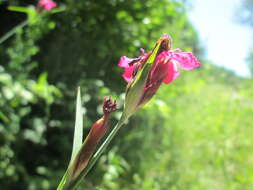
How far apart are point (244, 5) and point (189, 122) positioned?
8.05 m

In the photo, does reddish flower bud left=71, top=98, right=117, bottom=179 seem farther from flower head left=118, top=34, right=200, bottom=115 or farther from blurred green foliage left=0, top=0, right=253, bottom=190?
blurred green foliage left=0, top=0, right=253, bottom=190

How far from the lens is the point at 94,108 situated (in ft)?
5.05

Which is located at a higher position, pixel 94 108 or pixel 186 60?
pixel 186 60

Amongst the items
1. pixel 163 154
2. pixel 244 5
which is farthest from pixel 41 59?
pixel 244 5

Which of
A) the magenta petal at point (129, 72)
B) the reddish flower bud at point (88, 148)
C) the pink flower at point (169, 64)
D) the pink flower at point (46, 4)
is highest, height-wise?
the pink flower at point (169, 64)

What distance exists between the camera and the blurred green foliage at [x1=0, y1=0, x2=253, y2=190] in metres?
1.30

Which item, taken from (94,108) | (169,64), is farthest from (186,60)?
(94,108)

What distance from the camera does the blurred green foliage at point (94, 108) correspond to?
1304mm

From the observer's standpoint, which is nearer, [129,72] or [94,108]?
[129,72]

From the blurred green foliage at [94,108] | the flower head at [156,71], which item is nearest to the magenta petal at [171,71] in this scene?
the flower head at [156,71]

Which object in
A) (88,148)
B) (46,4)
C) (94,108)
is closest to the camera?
(88,148)

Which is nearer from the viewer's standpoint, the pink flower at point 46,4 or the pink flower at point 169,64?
the pink flower at point 169,64

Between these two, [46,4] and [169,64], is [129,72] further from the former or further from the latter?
[46,4]

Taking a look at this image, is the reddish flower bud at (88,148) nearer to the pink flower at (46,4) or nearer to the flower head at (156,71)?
the flower head at (156,71)
